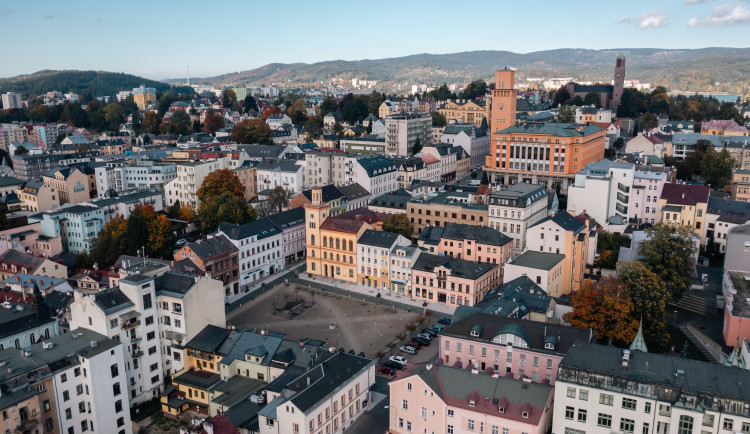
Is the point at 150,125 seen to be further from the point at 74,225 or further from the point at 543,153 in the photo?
the point at 543,153

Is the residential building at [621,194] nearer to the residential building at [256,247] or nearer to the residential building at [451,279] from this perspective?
the residential building at [451,279]

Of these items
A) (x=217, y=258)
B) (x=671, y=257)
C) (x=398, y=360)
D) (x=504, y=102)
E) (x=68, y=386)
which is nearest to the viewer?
(x=68, y=386)

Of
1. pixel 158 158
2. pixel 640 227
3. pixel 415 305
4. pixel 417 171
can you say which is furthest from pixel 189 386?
pixel 158 158

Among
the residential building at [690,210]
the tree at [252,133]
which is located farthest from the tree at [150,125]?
the residential building at [690,210]

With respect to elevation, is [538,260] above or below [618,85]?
below

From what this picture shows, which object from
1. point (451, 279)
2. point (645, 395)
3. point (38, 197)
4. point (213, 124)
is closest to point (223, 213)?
point (451, 279)

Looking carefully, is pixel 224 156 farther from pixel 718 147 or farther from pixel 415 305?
pixel 718 147

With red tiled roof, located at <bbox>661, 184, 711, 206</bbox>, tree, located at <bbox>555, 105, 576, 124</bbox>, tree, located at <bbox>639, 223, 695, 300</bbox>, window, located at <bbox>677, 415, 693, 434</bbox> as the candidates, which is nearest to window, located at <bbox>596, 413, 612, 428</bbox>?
window, located at <bbox>677, 415, 693, 434</bbox>
